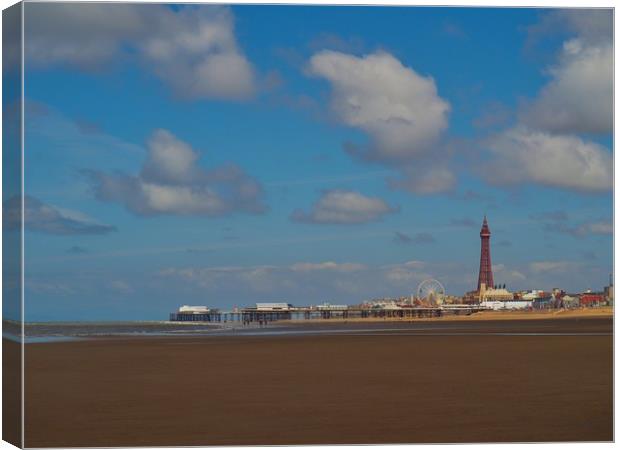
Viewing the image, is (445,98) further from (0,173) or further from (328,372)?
(0,173)

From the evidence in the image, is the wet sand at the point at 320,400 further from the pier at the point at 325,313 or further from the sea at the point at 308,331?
the pier at the point at 325,313

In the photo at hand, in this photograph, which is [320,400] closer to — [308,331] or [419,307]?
[308,331]

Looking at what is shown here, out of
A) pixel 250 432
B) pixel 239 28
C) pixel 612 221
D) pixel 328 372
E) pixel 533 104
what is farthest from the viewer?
pixel 328 372

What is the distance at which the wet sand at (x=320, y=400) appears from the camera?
995 centimetres

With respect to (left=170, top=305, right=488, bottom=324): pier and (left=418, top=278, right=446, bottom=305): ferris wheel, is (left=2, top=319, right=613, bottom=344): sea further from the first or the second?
(left=170, top=305, right=488, bottom=324): pier

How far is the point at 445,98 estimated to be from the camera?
14.4m

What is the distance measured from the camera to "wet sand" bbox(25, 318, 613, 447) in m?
9.95

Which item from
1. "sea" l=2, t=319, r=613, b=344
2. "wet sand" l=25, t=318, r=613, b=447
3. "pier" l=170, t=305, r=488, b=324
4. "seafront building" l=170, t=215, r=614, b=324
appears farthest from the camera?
"pier" l=170, t=305, r=488, b=324

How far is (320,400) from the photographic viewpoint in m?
11.4

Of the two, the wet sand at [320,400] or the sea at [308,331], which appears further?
the sea at [308,331]

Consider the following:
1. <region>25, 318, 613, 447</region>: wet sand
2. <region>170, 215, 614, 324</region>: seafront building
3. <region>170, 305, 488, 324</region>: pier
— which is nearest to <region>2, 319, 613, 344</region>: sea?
<region>170, 215, 614, 324</region>: seafront building

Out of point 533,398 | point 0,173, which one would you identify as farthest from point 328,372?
point 0,173

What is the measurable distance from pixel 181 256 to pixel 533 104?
6.90 m

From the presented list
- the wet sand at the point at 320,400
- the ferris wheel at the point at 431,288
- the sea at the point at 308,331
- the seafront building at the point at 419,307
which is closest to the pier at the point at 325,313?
the seafront building at the point at 419,307
